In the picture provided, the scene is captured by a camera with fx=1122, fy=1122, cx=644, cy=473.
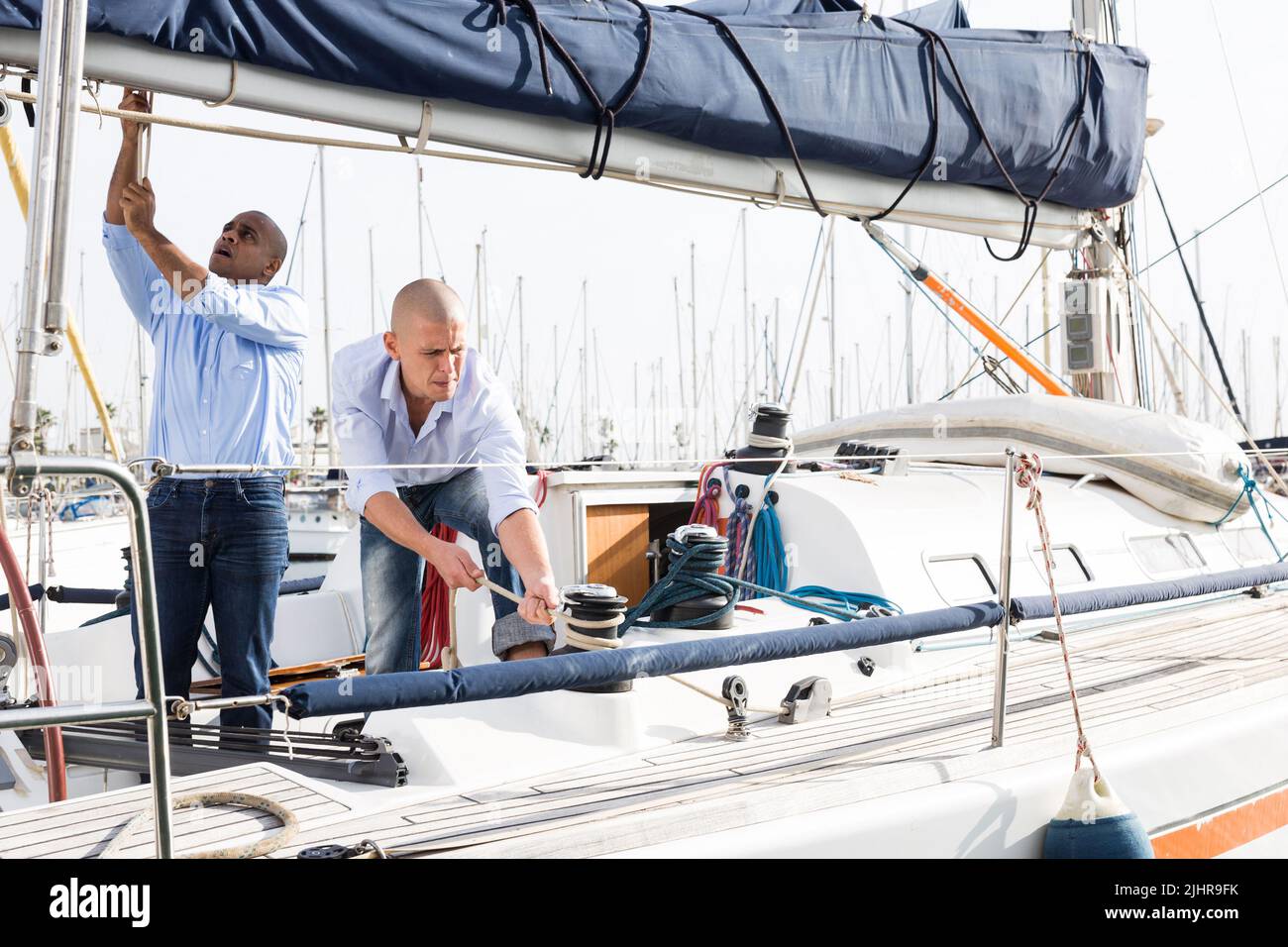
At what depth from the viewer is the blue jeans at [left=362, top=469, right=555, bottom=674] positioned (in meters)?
3.07

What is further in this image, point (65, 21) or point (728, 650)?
point (728, 650)

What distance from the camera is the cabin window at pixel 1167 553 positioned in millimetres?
4910

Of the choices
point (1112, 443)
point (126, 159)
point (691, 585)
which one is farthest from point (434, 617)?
point (1112, 443)

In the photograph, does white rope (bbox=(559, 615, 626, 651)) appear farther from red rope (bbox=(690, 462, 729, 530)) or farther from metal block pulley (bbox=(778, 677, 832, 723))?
red rope (bbox=(690, 462, 729, 530))

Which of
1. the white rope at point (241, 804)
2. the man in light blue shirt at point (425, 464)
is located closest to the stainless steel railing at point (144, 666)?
the white rope at point (241, 804)

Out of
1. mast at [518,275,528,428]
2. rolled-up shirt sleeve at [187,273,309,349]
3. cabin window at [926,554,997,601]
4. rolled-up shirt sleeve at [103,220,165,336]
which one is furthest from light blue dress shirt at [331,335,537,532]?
mast at [518,275,528,428]

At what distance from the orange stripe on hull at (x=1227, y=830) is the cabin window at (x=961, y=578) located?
1.18 meters

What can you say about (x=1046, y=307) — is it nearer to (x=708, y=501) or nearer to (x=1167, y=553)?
(x=1167, y=553)

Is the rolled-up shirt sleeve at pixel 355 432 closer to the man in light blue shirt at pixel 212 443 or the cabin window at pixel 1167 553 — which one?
the man in light blue shirt at pixel 212 443

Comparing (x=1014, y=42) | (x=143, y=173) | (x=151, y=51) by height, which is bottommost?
(x=143, y=173)

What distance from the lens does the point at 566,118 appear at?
3.56 metres
